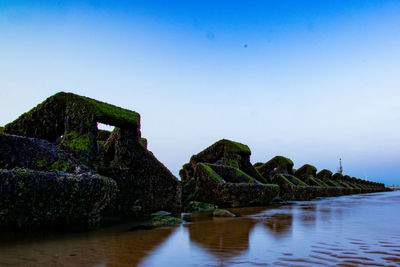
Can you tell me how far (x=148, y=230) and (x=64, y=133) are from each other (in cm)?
477

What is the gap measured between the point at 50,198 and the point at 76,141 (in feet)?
12.2

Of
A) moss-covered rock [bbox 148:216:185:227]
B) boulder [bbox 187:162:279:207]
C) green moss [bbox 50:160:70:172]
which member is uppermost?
green moss [bbox 50:160:70:172]

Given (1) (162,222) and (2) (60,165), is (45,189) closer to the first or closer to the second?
(2) (60,165)

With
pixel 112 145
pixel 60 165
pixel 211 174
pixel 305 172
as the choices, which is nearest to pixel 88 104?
pixel 112 145

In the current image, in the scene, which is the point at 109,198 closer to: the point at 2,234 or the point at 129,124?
the point at 2,234

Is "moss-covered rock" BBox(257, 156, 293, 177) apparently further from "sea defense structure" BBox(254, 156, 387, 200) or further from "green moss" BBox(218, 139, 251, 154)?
"green moss" BBox(218, 139, 251, 154)

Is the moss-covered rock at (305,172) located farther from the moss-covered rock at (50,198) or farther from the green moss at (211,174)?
the moss-covered rock at (50,198)

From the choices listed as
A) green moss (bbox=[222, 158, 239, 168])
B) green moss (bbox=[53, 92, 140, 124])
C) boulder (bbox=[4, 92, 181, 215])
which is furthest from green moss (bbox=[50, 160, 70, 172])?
green moss (bbox=[222, 158, 239, 168])

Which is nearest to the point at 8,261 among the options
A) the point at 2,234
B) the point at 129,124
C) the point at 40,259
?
the point at 40,259

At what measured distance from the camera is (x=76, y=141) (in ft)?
26.3

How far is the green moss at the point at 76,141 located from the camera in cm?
787

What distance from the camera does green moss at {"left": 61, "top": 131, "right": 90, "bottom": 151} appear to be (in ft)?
25.8

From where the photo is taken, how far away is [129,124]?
382 inches

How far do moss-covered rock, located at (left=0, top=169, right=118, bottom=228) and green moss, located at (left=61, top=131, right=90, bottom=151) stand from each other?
9.77 feet
